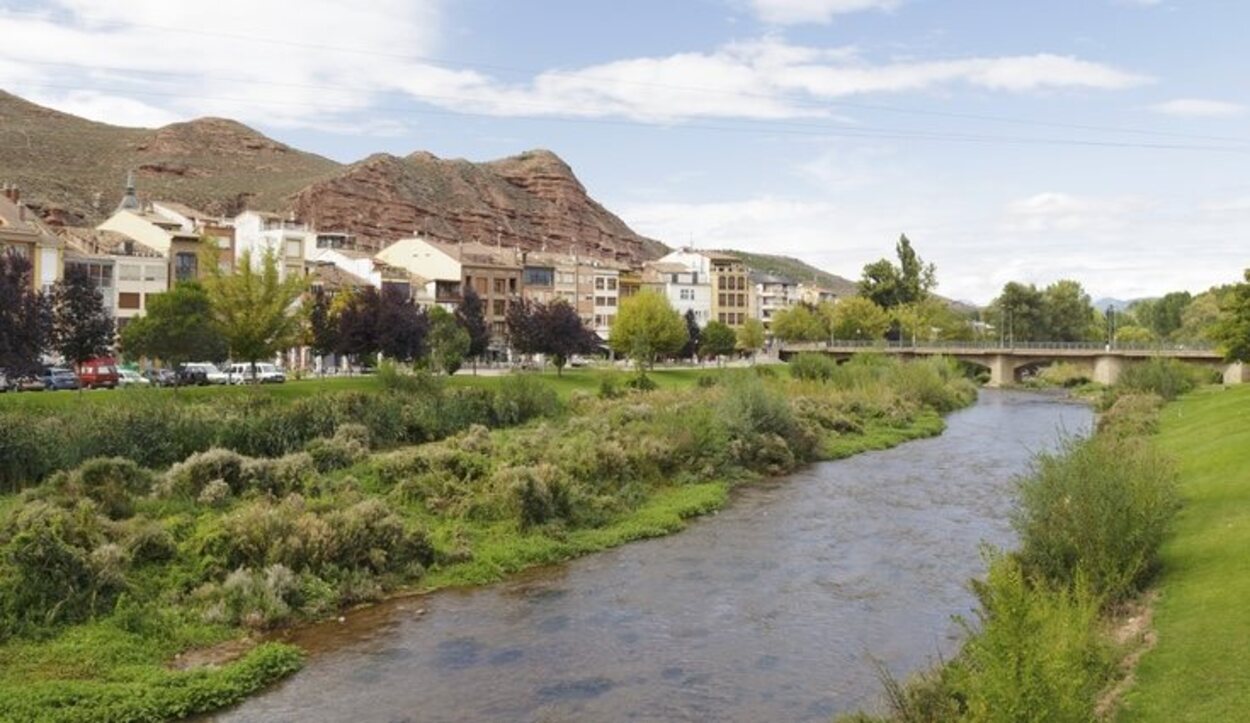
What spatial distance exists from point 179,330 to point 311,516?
3230 centimetres

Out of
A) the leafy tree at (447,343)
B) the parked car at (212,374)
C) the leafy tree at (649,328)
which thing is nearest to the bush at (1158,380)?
the leafy tree at (649,328)

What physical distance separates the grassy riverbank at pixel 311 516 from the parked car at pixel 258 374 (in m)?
17.8

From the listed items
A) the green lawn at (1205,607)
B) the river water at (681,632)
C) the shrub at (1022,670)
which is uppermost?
the shrub at (1022,670)

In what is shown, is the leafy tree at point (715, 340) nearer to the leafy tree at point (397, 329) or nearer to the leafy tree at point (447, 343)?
the leafy tree at point (447, 343)

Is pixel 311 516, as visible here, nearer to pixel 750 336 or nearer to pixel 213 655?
pixel 213 655

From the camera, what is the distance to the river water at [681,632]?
60.3ft

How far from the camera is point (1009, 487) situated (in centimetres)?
4191

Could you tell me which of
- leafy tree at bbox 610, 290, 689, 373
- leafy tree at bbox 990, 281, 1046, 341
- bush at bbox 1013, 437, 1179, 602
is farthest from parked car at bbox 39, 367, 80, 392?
leafy tree at bbox 990, 281, 1046, 341

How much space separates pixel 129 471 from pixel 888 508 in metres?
24.7

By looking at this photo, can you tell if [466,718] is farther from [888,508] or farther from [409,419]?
[409,419]

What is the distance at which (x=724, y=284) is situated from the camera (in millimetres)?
152750

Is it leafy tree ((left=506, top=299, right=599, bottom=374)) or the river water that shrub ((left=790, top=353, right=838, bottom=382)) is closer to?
leafy tree ((left=506, top=299, right=599, bottom=374))

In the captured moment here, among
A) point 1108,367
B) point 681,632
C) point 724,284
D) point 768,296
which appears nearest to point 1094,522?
point 681,632

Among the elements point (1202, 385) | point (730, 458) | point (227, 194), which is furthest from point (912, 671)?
point (227, 194)
